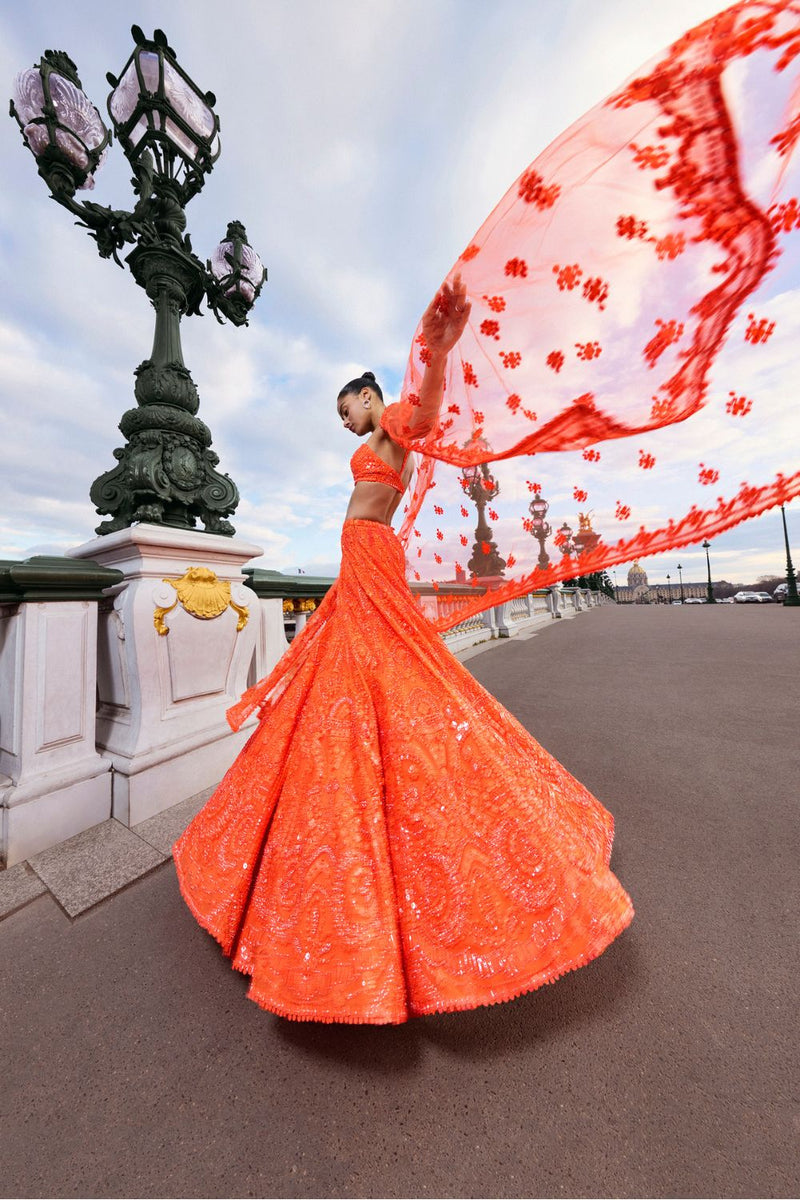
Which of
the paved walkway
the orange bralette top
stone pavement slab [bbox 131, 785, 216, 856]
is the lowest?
the paved walkway

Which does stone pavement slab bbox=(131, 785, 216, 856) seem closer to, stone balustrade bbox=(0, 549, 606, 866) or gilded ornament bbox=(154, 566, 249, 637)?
stone balustrade bbox=(0, 549, 606, 866)

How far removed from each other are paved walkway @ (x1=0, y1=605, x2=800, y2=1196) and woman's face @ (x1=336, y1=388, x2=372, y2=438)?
1995 millimetres

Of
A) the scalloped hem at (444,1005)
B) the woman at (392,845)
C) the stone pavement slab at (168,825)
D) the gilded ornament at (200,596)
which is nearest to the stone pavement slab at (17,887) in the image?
the stone pavement slab at (168,825)

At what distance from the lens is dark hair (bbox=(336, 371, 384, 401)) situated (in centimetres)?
178

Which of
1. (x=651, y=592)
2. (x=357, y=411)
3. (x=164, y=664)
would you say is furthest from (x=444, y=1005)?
(x=651, y=592)

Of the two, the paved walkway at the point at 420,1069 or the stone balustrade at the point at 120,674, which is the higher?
the stone balustrade at the point at 120,674

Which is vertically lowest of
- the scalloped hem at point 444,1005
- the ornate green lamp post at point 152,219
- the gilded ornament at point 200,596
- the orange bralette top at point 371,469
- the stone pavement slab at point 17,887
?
the stone pavement slab at point 17,887

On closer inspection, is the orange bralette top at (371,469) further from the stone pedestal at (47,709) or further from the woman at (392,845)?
the stone pedestal at (47,709)

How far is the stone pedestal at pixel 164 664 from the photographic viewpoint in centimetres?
243

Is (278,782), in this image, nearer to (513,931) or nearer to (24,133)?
(513,931)

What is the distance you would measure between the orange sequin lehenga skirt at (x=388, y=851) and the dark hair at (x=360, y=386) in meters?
0.82

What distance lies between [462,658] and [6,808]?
653cm

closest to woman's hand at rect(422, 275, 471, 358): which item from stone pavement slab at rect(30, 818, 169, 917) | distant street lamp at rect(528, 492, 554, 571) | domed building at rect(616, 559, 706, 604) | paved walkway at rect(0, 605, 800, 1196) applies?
distant street lamp at rect(528, 492, 554, 571)

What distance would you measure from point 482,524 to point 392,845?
125 centimetres
